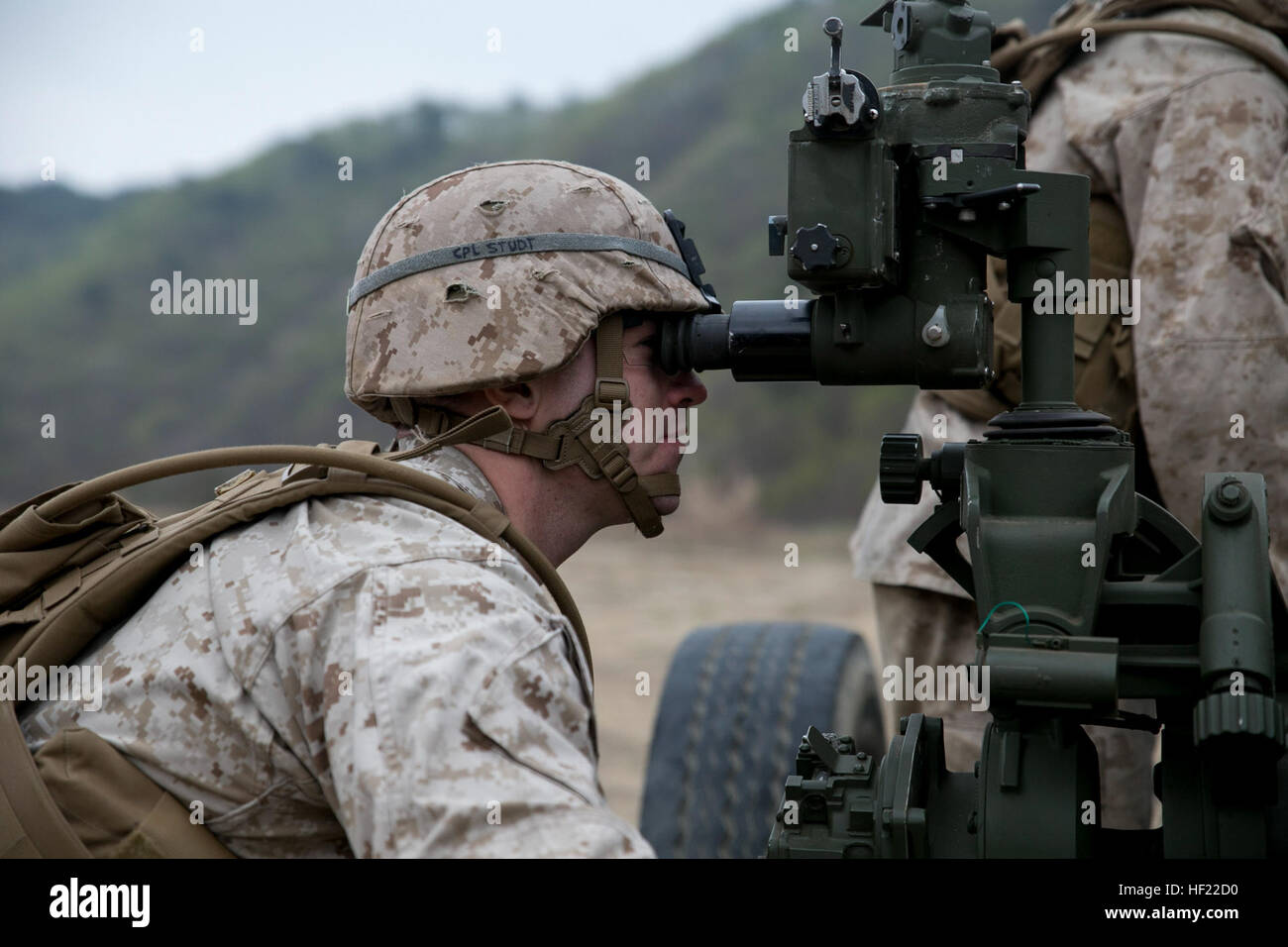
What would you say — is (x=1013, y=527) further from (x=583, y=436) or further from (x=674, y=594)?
(x=674, y=594)

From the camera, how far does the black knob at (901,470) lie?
A: 2658 millimetres

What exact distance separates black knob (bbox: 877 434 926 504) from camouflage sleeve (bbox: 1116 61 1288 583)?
1280 millimetres

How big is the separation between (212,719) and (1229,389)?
2.47 metres

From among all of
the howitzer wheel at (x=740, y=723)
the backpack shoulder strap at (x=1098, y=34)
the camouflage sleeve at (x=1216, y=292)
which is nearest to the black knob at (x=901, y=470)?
the camouflage sleeve at (x=1216, y=292)

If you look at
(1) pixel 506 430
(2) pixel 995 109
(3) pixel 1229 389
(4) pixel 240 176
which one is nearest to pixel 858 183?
(2) pixel 995 109

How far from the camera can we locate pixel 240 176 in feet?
122

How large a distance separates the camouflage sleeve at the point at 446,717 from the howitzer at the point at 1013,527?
0.59m

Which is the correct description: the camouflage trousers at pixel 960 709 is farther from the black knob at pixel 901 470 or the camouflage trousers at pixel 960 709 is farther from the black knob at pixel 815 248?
the black knob at pixel 815 248

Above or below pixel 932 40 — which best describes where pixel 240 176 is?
above

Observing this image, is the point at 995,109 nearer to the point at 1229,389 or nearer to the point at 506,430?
the point at 506,430

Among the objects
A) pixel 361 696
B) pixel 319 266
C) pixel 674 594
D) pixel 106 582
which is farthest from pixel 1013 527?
pixel 319 266

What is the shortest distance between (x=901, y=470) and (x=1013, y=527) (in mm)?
295

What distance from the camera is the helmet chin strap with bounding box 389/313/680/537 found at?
2701mm
